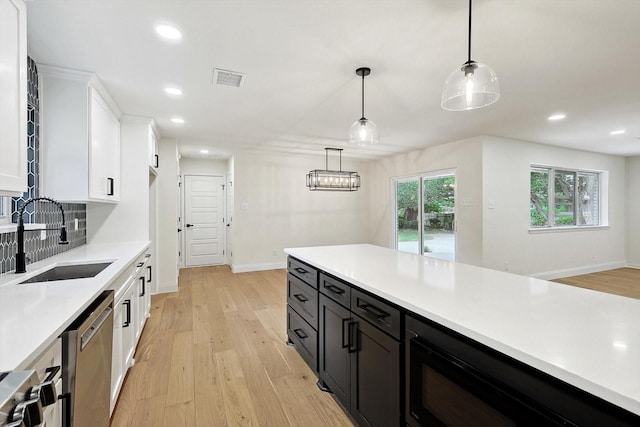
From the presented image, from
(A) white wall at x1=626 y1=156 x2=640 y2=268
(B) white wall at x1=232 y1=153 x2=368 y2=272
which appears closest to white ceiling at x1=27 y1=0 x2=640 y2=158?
(B) white wall at x1=232 y1=153 x2=368 y2=272

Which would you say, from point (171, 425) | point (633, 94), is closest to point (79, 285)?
point (171, 425)

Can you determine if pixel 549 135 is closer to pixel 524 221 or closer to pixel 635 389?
pixel 524 221

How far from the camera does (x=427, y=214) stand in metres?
6.19

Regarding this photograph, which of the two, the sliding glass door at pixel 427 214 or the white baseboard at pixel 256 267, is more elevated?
the sliding glass door at pixel 427 214

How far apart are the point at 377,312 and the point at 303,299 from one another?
3.62 feet

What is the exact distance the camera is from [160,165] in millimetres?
4758

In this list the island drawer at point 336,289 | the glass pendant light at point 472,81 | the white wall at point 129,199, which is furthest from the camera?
the white wall at point 129,199

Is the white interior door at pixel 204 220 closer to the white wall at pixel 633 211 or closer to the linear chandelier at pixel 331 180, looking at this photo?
the linear chandelier at pixel 331 180

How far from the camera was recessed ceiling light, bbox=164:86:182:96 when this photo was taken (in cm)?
288

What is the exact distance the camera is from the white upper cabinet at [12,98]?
1.40 metres

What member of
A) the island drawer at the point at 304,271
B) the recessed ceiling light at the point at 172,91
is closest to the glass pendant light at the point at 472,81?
the island drawer at the point at 304,271

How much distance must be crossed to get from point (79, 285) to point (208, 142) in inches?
159

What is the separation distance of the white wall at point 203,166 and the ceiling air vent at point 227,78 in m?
4.41

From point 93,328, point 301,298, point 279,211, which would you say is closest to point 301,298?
point 301,298
